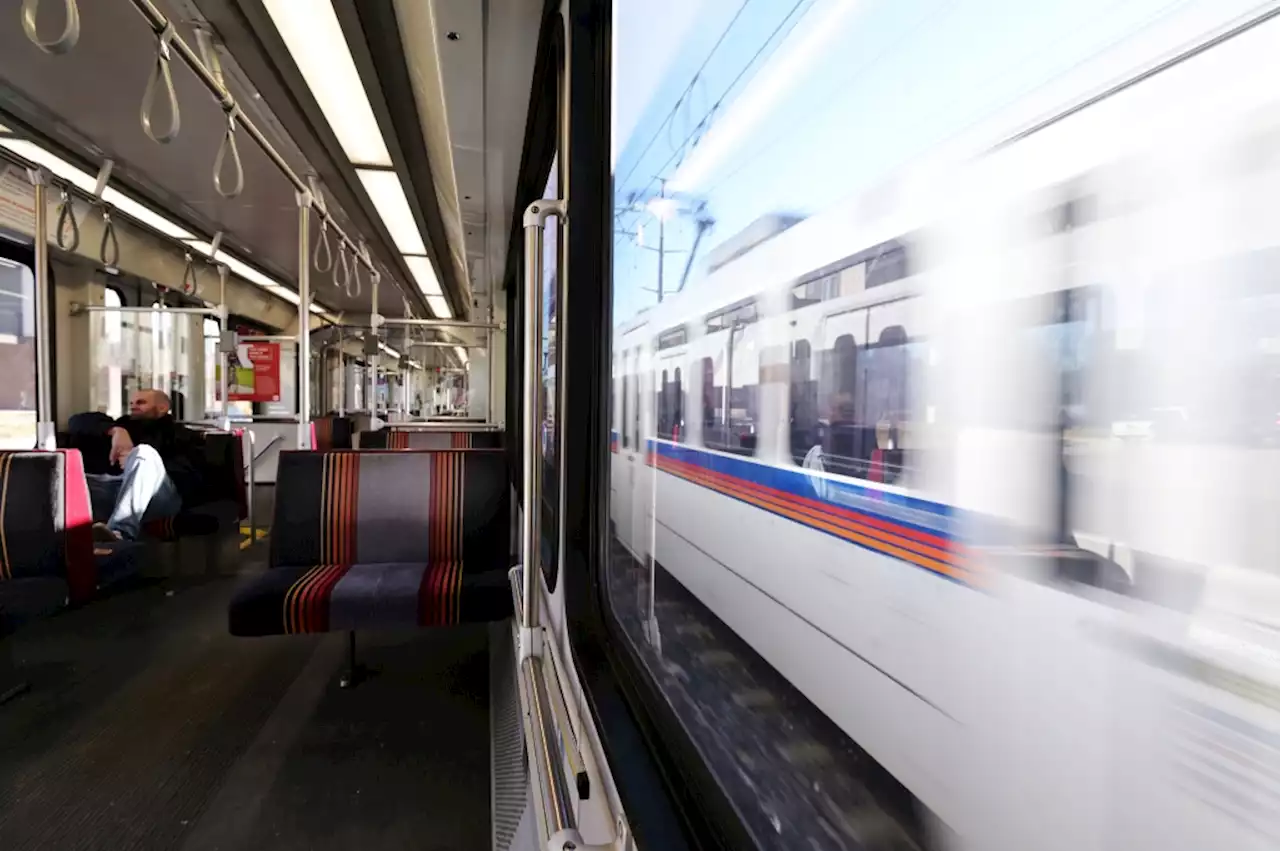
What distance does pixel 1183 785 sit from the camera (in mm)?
385

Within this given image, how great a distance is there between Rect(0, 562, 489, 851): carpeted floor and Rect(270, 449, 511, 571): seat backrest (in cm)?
50

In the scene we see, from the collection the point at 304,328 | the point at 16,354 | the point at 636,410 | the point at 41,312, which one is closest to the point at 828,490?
the point at 636,410

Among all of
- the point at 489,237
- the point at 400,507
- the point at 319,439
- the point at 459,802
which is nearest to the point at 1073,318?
the point at 459,802

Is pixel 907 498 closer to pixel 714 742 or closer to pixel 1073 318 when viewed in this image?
pixel 1073 318

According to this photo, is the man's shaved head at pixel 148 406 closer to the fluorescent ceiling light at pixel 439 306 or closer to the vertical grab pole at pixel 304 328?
the vertical grab pole at pixel 304 328

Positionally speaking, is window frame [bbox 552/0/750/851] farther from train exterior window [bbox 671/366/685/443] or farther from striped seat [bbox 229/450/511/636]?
striped seat [bbox 229/450/511/636]

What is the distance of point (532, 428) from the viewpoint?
1.48 meters

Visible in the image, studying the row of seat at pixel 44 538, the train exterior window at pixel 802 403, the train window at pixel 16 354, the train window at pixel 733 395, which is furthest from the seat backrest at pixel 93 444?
the train exterior window at pixel 802 403

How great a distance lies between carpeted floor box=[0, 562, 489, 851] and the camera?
178cm

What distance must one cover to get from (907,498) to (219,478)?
15.6ft

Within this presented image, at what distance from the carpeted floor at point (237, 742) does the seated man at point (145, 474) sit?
0.58 metres

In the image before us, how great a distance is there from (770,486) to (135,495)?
152 inches

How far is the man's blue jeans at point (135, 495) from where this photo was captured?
3525 millimetres

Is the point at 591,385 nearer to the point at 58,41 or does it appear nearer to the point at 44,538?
the point at 58,41
